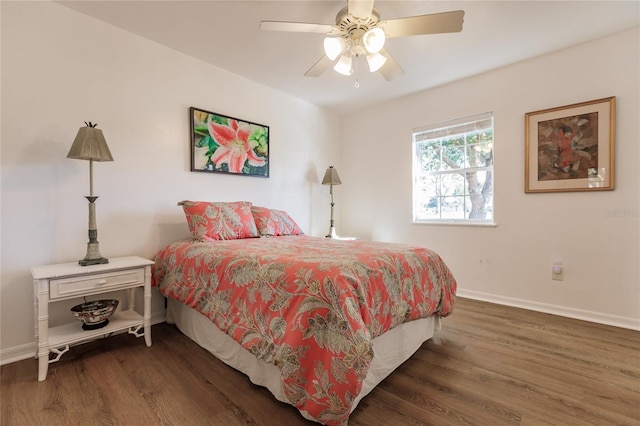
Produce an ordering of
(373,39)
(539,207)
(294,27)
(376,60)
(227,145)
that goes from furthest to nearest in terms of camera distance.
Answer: (227,145)
(539,207)
(376,60)
(294,27)
(373,39)

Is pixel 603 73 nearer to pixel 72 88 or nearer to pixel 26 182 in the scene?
pixel 72 88

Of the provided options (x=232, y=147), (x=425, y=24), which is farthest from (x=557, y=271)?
(x=232, y=147)

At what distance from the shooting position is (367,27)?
1894 millimetres

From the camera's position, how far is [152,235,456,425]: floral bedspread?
1232 mm

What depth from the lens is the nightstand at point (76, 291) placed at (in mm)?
1713

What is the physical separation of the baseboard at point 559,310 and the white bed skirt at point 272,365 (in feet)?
4.33

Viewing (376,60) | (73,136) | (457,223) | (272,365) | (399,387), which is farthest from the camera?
(457,223)

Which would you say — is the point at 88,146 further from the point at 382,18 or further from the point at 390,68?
the point at 382,18

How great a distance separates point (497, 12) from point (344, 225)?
10.4ft

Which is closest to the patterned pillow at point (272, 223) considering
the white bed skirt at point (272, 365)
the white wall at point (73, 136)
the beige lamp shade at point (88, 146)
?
the white wall at point (73, 136)

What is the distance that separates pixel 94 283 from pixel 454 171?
3.69 meters

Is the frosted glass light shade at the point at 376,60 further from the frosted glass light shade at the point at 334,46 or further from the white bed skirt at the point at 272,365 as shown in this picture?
the white bed skirt at the point at 272,365

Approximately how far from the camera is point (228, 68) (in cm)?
313

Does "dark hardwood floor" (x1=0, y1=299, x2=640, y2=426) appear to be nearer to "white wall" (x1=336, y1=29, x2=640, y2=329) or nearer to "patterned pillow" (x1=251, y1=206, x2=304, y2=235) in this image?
"white wall" (x1=336, y1=29, x2=640, y2=329)
